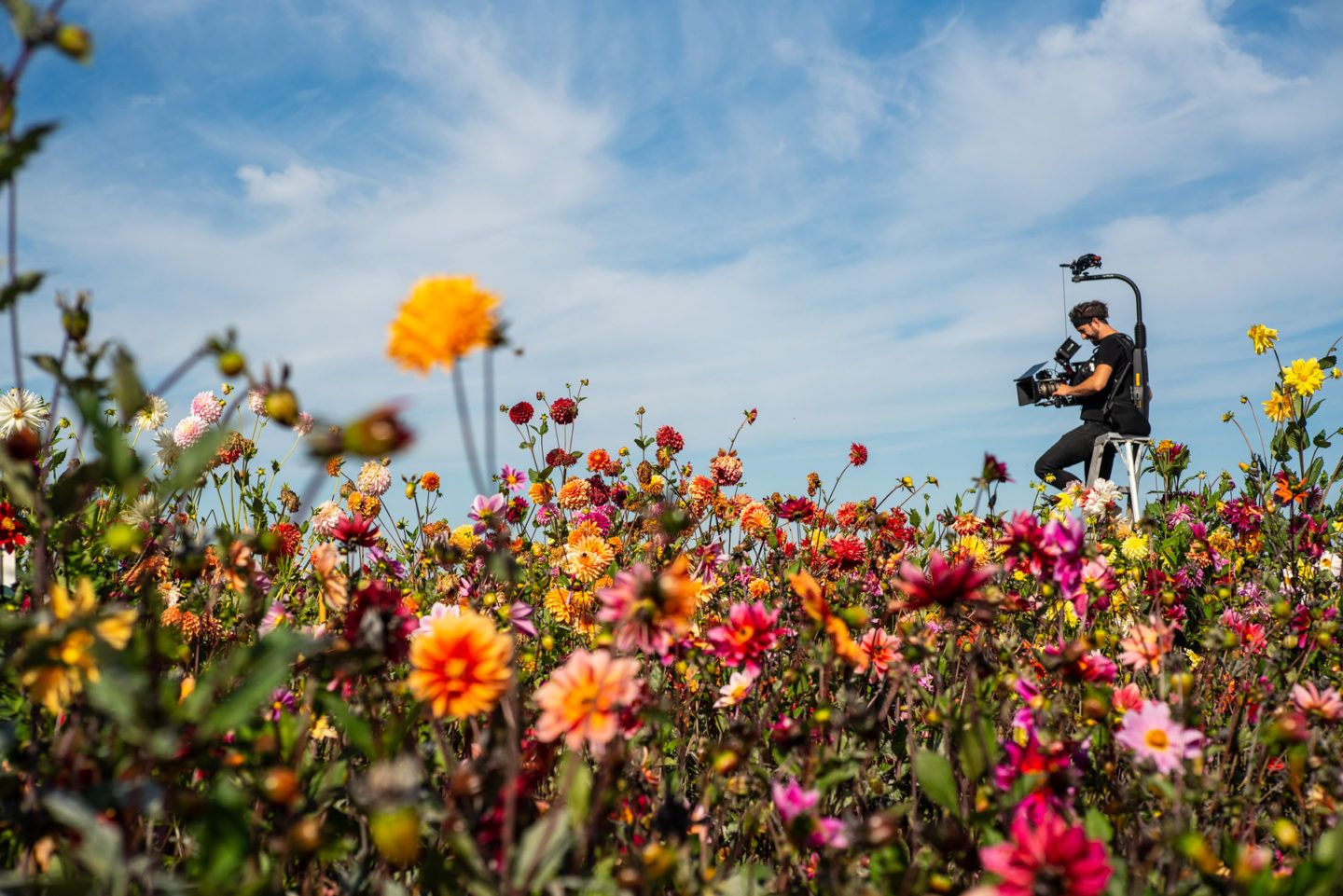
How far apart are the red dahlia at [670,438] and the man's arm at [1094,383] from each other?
5.49 metres

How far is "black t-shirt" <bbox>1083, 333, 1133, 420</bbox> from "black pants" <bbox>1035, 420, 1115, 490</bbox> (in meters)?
0.12

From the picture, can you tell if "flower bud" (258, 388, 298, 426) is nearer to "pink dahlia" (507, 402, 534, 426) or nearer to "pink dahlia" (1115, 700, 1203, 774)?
"pink dahlia" (1115, 700, 1203, 774)

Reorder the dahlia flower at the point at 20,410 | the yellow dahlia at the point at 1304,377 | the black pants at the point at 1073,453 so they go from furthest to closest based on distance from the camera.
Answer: the black pants at the point at 1073,453, the yellow dahlia at the point at 1304,377, the dahlia flower at the point at 20,410

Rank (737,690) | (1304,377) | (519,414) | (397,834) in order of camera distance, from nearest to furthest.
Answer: (397,834) < (737,690) < (1304,377) < (519,414)

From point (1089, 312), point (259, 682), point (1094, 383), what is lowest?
point (259, 682)

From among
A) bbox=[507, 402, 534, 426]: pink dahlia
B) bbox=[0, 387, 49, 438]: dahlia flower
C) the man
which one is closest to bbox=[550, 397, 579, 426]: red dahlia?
bbox=[507, 402, 534, 426]: pink dahlia

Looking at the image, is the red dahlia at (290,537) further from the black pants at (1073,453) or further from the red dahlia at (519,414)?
the black pants at (1073,453)

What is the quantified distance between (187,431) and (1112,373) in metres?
7.48

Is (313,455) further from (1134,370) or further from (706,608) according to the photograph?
(1134,370)

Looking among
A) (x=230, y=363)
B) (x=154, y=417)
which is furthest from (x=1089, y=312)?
(x=230, y=363)

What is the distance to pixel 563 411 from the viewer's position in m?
3.77

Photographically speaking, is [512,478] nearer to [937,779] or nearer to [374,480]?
[374,480]

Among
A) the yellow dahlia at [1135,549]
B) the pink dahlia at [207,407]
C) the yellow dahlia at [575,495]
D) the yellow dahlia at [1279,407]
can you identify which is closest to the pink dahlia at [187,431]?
the pink dahlia at [207,407]

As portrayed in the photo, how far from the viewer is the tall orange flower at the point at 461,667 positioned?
1020 millimetres
